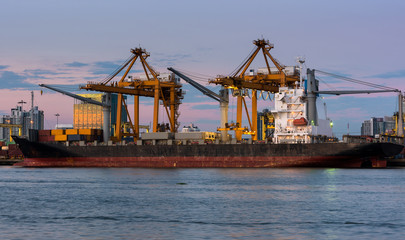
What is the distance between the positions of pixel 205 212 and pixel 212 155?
50.2m

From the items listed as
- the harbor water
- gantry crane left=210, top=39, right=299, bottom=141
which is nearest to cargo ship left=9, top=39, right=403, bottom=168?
gantry crane left=210, top=39, right=299, bottom=141

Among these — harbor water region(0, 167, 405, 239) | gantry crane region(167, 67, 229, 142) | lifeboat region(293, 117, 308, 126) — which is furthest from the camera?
gantry crane region(167, 67, 229, 142)

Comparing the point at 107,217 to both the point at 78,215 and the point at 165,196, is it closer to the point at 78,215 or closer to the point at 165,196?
the point at 78,215

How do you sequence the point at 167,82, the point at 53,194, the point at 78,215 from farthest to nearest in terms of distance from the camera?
the point at 167,82
the point at 53,194
the point at 78,215

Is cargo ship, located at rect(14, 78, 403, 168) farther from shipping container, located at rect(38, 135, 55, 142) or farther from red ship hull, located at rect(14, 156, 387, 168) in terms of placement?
shipping container, located at rect(38, 135, 55, 142)

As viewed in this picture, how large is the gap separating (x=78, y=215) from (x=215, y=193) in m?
13.8

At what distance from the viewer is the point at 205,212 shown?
96.9 feet

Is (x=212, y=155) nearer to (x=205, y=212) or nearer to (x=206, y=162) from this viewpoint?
(x=206, y=162)

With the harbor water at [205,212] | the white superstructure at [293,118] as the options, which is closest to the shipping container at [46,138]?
the white superstructure at [293,118]

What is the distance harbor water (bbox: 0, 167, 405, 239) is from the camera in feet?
76.0

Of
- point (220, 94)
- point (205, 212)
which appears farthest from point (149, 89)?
point (205, 212)

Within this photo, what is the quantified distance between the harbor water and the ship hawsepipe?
86.9 feet

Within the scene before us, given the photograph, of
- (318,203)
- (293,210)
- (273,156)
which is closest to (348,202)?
(318,203)

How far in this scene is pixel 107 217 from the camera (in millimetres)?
27797
